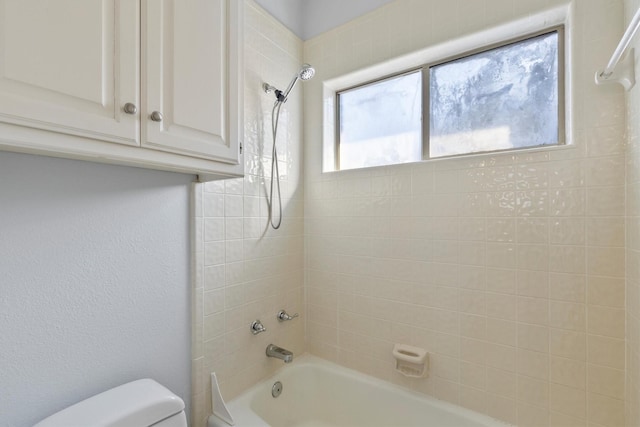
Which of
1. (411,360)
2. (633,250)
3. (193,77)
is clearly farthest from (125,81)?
(633,250)

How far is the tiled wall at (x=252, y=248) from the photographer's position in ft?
4.61

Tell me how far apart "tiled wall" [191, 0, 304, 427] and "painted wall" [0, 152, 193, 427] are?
0.09 metres

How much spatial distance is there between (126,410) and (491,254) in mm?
1585

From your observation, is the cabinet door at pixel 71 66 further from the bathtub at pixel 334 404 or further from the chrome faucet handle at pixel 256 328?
the bathtub at pixel 334 404

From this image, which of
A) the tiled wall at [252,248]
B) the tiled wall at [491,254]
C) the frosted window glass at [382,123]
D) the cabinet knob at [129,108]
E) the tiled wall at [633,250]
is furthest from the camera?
the frosted window glass at [382,123]

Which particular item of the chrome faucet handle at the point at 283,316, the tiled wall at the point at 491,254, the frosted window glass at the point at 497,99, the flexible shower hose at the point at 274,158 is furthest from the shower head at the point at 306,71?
the chrome faucet handle at the point at 283,316

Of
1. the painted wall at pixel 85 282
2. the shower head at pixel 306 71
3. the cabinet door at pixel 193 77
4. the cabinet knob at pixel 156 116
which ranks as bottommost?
the painted wall at pixel 85 282

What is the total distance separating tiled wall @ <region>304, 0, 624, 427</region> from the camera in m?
1.20

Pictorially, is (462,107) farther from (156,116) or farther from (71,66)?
(71,66)

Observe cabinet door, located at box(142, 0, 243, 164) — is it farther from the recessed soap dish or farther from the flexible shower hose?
the recessed soap dish

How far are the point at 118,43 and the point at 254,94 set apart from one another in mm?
913

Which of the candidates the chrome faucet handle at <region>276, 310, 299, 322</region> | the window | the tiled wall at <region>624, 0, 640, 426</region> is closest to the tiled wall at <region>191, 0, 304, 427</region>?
the chrome faucet handle at <region>276, 310, 299, 322</region>

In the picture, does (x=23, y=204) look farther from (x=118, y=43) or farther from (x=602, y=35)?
(x=602, y=35)

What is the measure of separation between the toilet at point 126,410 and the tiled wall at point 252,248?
0.34 metres
